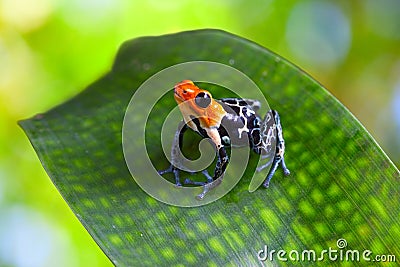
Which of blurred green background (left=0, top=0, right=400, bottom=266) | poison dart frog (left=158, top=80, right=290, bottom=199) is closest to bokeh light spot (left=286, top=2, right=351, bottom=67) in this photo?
blurred green background (left=0, top=0, right=400, bottom=266)

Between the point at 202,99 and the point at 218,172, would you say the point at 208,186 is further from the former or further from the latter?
the point at 202,99

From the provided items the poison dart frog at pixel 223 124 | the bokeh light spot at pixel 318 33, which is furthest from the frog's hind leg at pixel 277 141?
the bokeh light spot at pixel 318 33

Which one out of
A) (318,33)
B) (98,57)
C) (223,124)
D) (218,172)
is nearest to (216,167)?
(218,172)

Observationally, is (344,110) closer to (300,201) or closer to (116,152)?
(300,201)

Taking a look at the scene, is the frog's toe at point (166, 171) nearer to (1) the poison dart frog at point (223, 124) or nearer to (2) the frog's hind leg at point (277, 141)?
(1) the poison dart frog at point (223, 124)

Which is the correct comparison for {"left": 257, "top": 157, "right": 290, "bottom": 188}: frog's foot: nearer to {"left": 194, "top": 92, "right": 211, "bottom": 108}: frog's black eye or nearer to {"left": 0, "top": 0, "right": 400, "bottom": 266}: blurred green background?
{"left": 194, "top": 92, "right": 211, "bottom": 108}: frog's black eye
